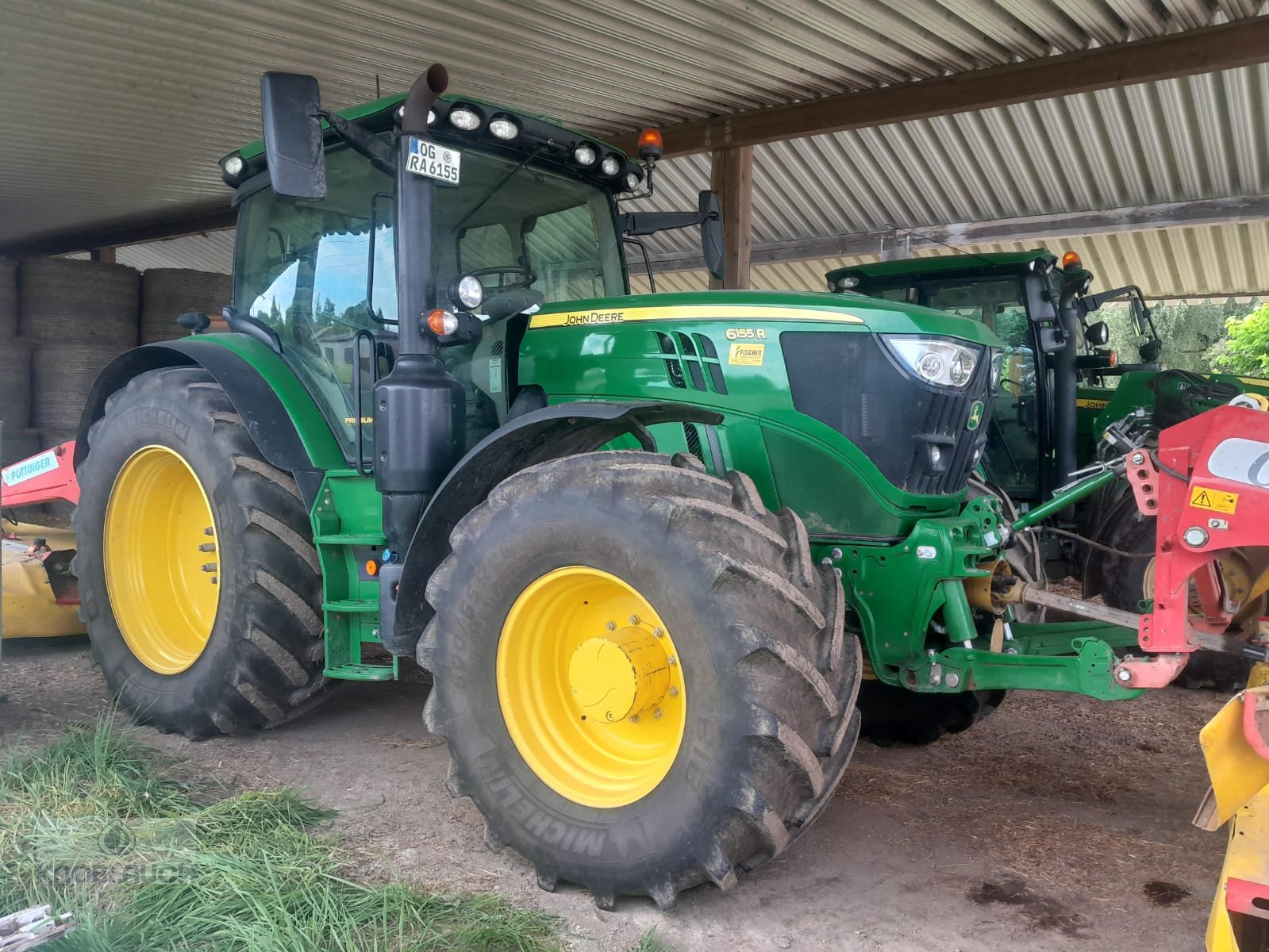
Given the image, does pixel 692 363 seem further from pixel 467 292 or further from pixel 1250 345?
pixel 1250 345

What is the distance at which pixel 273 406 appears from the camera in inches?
158

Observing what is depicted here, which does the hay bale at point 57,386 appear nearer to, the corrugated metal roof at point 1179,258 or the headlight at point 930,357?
the corrugated metal roof at point 1179,258

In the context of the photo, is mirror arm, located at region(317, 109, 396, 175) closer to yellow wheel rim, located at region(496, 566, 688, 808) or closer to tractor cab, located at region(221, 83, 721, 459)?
tractor cab, located at region(221, 83, 721, 459)

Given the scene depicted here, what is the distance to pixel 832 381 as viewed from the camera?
10.6 feet

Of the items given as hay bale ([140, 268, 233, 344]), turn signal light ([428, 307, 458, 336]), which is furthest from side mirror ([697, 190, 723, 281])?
hay bale ([140, 268, 233, 344])

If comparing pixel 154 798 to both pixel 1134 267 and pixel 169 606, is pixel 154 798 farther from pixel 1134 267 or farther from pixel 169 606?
pixel 1134 267

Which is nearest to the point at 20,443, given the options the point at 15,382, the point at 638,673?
the point at 15,382

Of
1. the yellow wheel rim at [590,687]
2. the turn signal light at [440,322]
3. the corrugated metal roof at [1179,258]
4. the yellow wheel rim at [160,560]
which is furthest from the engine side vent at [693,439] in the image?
the corrugated metal roof at [1179,258]

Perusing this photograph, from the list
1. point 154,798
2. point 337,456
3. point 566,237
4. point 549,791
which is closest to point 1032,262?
point 566,237

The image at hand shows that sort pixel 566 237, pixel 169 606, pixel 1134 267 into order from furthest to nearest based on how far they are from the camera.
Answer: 1. pixel 1134 267
2. pixel 169 606
3. pixel 566 237

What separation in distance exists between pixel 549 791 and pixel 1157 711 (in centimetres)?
356

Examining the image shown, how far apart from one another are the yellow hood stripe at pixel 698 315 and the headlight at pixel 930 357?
144mm

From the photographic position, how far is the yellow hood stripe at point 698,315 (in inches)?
128

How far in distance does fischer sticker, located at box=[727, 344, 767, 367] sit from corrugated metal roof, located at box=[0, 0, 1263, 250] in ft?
8.90
